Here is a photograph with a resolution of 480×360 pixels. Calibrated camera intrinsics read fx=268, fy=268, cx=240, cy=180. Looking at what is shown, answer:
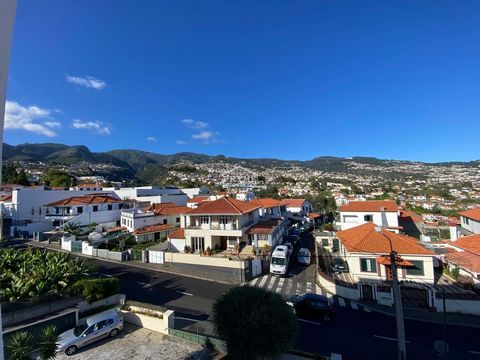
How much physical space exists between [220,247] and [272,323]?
22.2 meters

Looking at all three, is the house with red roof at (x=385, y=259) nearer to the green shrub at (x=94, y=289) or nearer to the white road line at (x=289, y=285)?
the white road line at (x=289, y=285)

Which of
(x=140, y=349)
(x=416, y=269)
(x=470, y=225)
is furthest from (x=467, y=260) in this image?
(x=140, y=349)

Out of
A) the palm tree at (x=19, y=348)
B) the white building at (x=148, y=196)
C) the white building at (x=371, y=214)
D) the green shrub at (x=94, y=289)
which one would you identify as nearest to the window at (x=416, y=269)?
the white building at (x=371, y=214)

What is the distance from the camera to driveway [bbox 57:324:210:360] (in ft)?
42.4

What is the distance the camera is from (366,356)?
13.7 metres

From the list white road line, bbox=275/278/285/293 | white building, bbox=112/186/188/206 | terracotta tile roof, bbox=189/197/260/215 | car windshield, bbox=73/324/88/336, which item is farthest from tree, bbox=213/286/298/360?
white building, bbox=112/186/188/206

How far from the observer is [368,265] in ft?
78.6

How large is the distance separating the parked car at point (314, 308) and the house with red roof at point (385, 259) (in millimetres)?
7740

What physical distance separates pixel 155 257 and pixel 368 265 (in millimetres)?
22568

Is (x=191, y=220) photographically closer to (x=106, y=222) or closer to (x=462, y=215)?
(x=106, y=222)

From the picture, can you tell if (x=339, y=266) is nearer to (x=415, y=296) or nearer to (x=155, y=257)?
(x=415, y=296)

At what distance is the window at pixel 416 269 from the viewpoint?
2267 centimetres

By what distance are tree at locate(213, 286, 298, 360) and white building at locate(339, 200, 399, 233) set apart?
102 ft

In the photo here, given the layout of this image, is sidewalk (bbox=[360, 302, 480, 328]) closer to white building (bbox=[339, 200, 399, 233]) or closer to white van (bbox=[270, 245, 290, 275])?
white van (bbox=[270, 245, 290, 275])
